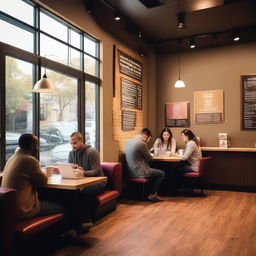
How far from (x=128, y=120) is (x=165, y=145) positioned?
1106mm

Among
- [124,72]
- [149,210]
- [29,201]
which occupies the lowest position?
[149,210]

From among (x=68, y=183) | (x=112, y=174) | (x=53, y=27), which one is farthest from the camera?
(x=112, y=174)

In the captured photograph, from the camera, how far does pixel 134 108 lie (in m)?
6.42

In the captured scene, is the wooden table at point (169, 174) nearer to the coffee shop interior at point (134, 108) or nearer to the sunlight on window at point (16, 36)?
the coffee shop interior at point (134, 108)

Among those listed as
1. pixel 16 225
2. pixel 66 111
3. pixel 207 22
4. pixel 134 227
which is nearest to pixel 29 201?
pixel 16 225

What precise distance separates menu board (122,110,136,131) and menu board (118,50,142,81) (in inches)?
34.2

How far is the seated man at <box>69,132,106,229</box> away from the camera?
3.64m

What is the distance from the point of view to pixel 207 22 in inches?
224

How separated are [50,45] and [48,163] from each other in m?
1.82

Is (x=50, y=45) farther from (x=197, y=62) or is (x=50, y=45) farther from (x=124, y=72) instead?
(x=197, y=62)

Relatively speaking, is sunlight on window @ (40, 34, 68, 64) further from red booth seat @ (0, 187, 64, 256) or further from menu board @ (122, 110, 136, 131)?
red booth seat @ (0, 187, 64, 256)

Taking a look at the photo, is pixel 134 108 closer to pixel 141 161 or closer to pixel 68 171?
pixel 141 161

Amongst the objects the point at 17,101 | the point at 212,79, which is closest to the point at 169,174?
the point at 212,79

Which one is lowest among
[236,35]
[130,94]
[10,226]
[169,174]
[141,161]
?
[169,174]
